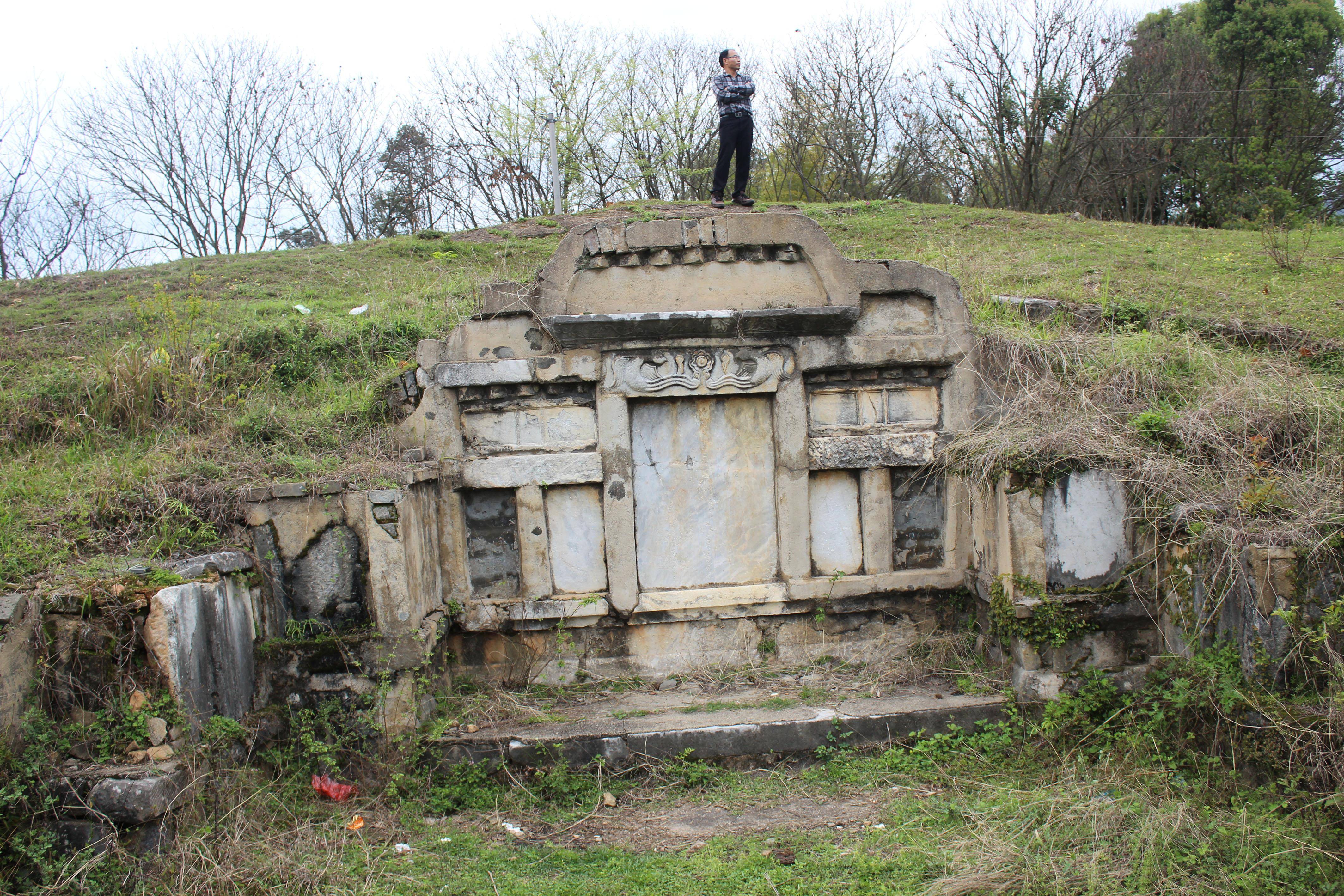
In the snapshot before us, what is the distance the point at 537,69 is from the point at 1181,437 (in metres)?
17.3

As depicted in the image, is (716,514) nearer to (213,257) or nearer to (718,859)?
(718,859)

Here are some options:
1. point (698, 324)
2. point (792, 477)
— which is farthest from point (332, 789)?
point (698, 324)

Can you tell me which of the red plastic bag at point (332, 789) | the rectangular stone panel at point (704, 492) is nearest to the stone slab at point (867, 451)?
the rectangular stone panel at point (704, 492)

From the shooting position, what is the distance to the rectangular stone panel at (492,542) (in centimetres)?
505

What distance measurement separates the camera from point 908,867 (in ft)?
10.8

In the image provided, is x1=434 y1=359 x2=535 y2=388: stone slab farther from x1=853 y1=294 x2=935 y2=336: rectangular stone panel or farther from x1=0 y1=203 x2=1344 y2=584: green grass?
x1=853 y1=294 x2=935 y2=336: rectangular stone panel

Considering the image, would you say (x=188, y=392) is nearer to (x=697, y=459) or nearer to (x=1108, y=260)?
(x=697, y=459)

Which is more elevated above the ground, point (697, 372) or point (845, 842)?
point (697, 372)

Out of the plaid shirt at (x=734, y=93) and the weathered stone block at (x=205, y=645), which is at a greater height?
the plaid shirt at (x=734, y=93)

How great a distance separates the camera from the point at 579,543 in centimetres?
510

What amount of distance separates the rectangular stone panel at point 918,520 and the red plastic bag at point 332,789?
3.44 meters

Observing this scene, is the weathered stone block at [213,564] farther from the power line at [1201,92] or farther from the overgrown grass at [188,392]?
the power line at [1201,92]

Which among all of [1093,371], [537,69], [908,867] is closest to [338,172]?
[537,69]

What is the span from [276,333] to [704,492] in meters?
3.55
